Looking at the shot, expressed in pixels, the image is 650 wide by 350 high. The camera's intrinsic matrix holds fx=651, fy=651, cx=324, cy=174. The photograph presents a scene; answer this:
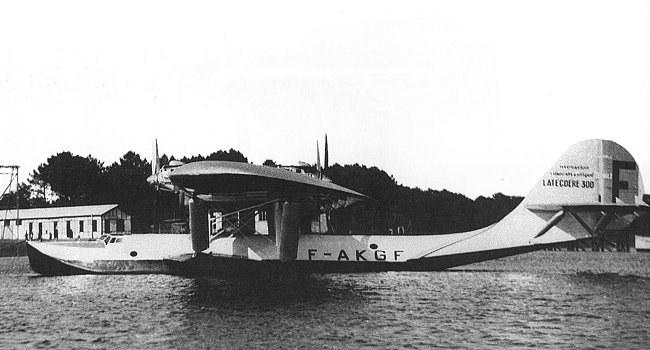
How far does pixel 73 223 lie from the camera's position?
46875mm

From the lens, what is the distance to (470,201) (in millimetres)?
82938

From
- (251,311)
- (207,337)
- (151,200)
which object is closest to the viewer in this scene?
(207,337)

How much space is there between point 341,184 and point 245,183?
1444 inches

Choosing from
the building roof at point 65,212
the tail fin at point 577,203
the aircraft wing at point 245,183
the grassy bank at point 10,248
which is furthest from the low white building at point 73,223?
the tail fin at point 577,203

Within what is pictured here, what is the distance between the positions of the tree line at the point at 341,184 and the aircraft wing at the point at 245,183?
27.1 meters

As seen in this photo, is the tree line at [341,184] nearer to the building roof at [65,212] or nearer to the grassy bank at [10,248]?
the building roof at [65,212]

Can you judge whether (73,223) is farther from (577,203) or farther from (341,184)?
(577,203)

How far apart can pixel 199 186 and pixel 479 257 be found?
10.5 m

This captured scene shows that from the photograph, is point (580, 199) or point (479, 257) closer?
point (580, 199)

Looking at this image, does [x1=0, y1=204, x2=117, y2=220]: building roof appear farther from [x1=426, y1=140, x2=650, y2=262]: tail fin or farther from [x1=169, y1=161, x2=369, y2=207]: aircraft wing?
[x1=426, y1=140, x2=650, y2=262]: tail fin

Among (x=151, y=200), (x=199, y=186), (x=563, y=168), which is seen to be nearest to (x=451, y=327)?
(x=199, y=186)

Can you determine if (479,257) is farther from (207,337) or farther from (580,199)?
(207,337)

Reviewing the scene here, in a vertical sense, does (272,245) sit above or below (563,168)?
below

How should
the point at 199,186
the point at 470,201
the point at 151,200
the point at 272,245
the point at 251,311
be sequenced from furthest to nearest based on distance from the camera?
the point at 470,201 → the point at 151,200 → the point at 272,245 → the point at 199,186 → the point at 251,311
